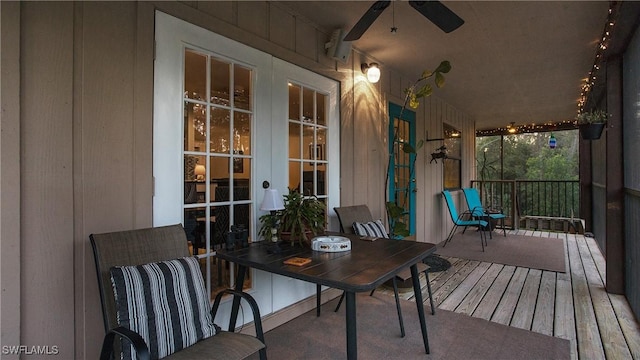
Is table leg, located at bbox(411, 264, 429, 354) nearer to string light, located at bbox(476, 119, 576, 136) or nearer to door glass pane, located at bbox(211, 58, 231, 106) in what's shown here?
door glass pane, located at bbox(211, 58, 231, 106)

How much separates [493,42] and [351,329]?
11.1 ft

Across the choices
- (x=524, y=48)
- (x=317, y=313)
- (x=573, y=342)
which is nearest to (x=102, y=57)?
(x=317, y=313)

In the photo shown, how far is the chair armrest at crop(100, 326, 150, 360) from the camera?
117cm

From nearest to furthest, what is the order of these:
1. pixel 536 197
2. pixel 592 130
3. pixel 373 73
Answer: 1. pixel 373 73
2. pixel 592 130
3. pixel 536 197

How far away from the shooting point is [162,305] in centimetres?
144

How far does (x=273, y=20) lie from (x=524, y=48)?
2818mm

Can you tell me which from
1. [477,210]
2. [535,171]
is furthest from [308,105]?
[535,171]

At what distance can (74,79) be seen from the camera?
62.6 inches

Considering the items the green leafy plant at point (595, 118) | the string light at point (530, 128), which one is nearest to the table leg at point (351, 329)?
the green leafy plant at point (595, 118)

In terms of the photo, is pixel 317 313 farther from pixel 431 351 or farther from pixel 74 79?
pixel 74 79

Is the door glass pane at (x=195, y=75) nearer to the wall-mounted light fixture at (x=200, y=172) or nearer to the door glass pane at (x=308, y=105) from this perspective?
the wall-mounted light fixture at (x=200, y=172)

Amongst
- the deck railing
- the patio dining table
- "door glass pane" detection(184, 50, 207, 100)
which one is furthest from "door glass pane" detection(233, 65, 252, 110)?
the deck railing

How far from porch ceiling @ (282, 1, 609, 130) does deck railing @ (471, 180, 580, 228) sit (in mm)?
2928

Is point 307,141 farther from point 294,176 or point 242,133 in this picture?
point 242,133
